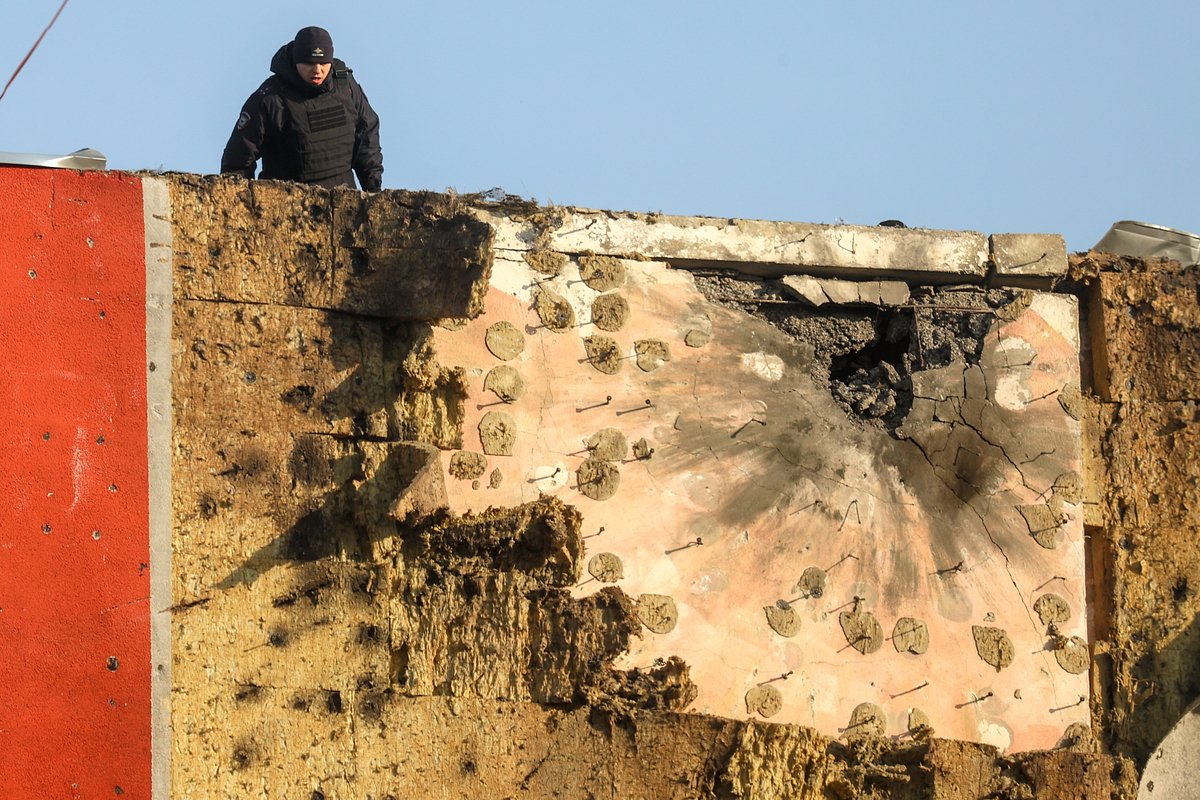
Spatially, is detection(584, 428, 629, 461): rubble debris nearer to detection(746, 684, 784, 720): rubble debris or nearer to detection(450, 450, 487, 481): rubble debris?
detection(450, 450, 487, 481): rubble debris

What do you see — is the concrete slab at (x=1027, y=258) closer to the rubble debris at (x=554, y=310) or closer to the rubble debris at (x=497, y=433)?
the rubble debris at (x=554, y=310)

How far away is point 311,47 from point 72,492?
2.70m

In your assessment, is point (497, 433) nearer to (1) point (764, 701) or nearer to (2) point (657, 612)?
(2) point (657, 612)

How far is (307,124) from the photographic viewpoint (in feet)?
29.6

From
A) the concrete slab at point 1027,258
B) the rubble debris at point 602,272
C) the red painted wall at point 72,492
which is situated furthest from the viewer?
the concrete slab at point 1027,258

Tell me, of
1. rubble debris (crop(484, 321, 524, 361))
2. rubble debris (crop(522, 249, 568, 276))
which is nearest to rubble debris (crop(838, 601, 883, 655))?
rubble debris (crop(484, 321, 524, 361))

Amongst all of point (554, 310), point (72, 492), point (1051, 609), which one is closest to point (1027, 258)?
point (1051, 609)

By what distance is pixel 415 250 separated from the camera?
8328 millimetres

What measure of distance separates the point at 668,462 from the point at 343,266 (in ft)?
6.26

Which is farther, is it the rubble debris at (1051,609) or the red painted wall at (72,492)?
the rubble debris at (1051,609)

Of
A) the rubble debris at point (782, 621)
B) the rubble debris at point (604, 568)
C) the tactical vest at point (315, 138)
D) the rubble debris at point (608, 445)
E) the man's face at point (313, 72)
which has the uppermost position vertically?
the man's face at point (313, 72)

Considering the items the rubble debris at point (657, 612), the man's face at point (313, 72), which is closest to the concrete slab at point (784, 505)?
the rubble debris at point (657, 612)

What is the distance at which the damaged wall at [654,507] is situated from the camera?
8.04 m

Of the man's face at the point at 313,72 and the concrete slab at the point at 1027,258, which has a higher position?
the man's face at the point at 313,72
